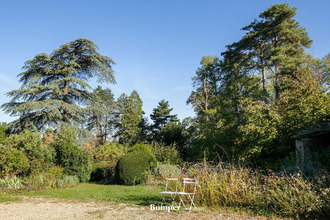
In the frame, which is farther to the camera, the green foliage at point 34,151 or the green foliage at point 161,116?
the green foliage at point 161,116

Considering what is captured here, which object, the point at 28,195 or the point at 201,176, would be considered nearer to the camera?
the point at 201,176

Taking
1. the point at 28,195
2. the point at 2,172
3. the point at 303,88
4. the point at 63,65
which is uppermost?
the point at 63,65

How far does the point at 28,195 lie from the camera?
938cm

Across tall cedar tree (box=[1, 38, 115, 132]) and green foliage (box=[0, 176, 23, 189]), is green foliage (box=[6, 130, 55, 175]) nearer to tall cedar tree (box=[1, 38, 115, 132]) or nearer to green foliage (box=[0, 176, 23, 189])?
green foliage (box=[0, 176, 23, 189])

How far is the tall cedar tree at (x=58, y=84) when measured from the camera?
17.9m

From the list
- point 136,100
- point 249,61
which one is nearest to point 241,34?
point 249,61

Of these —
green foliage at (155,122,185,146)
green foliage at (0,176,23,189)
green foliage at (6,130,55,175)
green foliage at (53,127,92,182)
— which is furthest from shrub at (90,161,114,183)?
green foliage at (155,122,185,146)

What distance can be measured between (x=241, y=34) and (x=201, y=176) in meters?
19.2

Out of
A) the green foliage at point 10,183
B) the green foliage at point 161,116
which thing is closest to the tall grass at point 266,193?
the green foliage at point 10,183

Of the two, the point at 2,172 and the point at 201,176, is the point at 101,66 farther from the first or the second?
the point at 201,176

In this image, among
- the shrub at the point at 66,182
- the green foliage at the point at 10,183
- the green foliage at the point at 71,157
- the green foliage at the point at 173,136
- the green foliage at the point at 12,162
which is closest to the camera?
the green foliage at the point at 10,183

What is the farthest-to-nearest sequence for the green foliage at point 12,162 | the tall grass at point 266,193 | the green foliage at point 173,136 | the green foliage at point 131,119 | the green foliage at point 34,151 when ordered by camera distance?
the green foliage at point 131,119
the green foliage at point 173,136
the green foliage at point 34,151
the green foliage at point 12,162
the tall grass at point 266,193

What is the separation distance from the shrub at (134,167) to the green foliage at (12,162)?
15.5 ft

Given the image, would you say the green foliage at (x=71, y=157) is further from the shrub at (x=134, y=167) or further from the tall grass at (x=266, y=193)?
the tall grass at (x=266, y=193)
